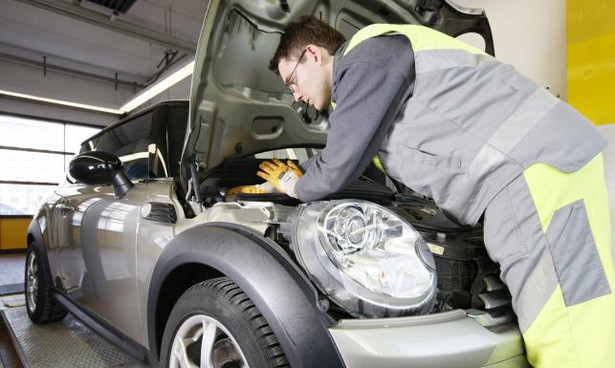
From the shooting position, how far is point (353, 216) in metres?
0.97

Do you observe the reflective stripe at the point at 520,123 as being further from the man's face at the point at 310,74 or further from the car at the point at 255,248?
the man's face at the point at 310,74

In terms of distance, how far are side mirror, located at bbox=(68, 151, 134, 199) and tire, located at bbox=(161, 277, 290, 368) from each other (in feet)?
2.53

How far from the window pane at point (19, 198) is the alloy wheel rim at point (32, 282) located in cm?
685

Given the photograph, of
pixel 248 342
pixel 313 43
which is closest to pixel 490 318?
pixel 248 342

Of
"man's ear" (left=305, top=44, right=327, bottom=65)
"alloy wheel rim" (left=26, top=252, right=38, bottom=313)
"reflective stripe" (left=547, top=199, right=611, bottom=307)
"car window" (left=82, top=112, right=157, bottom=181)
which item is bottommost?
"alloy wheel rim" (left=26, top=252, right=38, bottom=313)

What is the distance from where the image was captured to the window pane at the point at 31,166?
8.54 metres

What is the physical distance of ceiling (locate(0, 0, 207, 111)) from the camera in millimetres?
5742

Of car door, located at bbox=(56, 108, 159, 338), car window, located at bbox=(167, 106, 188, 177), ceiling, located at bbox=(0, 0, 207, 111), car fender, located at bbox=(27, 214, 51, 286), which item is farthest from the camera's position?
ceiling, located at bbox=(0, 0, 207, 111)

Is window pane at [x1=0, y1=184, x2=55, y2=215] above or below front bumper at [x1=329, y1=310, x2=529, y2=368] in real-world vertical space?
below

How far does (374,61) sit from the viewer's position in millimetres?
970

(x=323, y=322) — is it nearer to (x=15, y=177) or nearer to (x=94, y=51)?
(x=94, y=51)

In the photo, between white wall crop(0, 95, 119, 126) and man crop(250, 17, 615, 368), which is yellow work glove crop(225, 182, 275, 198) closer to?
man crop(250, 17, 615, 368)

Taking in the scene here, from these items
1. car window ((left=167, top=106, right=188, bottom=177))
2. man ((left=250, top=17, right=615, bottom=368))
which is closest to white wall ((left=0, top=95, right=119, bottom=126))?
car window ((left=167, top=106, right=188, bottom=177))

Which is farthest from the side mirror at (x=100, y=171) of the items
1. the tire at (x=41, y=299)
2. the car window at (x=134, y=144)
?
the tire at (x=41, y=299)
